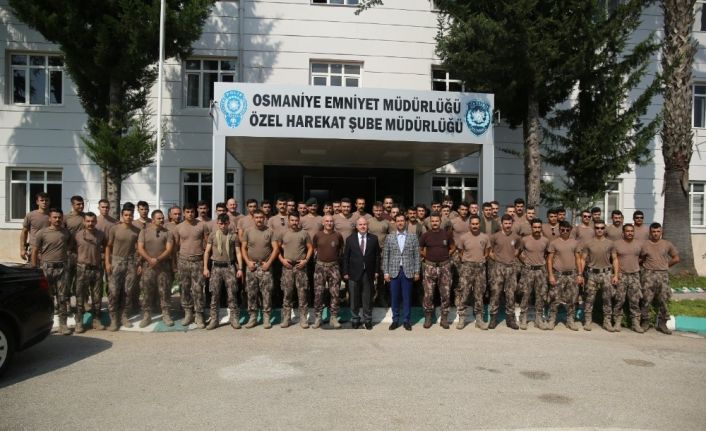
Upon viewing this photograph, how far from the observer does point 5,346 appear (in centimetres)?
507

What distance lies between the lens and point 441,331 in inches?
299

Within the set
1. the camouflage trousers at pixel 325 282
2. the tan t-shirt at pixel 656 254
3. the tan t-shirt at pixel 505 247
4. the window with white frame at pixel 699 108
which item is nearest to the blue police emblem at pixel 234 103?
the camouflage trousers at pixel 325 282

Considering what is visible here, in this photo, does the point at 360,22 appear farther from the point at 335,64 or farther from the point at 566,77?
the point at 566,77

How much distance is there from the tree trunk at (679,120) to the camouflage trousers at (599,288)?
5.99 metres

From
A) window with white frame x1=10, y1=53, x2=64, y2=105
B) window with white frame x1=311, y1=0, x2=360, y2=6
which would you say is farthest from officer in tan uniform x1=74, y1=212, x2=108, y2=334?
window with white frame x1=311, y1=0, x2=360, y2=6

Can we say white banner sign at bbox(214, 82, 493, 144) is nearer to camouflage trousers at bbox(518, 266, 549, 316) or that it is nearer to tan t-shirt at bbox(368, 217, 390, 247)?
tan t-shirt at bbox(368, 217, 390, 247)

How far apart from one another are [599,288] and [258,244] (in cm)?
542

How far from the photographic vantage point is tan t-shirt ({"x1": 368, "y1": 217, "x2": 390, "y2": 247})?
845cm

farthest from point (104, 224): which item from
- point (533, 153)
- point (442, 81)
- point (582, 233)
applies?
point (442, 81)

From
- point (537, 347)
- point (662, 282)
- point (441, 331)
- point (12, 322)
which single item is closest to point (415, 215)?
point (441, 331)

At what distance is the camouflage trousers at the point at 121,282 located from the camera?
7363mm

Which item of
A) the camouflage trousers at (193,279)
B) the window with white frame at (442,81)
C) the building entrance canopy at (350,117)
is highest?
the window with white frame at (442,81)

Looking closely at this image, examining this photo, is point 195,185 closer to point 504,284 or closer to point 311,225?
point 311,225

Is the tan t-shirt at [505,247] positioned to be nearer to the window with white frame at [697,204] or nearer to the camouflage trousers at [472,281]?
the camouflage trousers at [472,281]
